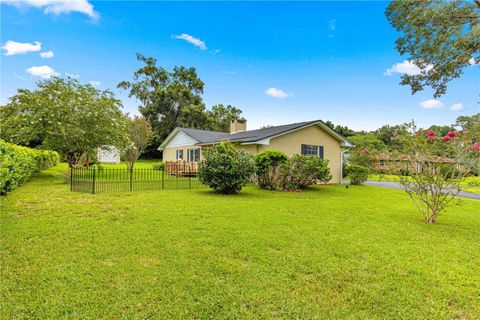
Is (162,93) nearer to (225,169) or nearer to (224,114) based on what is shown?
(224,114)

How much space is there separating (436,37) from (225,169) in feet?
39.4

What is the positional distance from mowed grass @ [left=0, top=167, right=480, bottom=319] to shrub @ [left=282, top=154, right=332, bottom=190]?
569cm

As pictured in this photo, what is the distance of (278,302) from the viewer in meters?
2.66

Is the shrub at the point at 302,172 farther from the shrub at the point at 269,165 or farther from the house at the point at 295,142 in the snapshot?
the house at the point at 295,142

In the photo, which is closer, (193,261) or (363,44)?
(193,261)

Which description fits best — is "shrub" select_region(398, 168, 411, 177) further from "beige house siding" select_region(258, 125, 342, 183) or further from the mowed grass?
"beige house siding" select_region(258, 125, 342, 183)

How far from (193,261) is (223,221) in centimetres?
221

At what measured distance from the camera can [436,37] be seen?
484 inches

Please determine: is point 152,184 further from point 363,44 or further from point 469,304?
point 363,44

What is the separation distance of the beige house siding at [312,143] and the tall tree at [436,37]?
5.20 metres

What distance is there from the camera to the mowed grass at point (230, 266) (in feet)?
8.43

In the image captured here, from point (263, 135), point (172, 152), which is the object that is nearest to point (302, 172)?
point (263, 135)

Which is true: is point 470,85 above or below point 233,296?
above

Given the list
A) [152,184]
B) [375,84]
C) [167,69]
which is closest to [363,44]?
[375,84]
